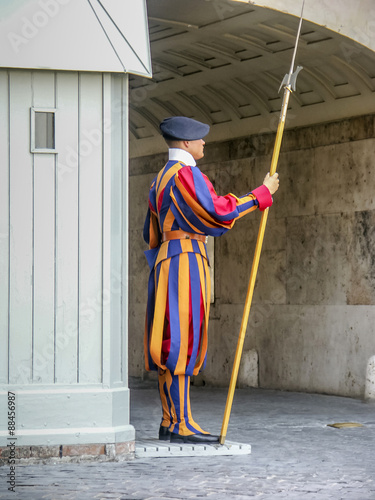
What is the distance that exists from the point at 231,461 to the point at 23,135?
2.29 metres

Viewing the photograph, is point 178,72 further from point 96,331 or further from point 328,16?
point 96,331

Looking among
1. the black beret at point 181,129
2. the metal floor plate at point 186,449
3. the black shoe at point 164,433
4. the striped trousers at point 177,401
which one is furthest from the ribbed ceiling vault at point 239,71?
the metal floor plate at point 186,449

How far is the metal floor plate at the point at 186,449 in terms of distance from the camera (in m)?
6.19

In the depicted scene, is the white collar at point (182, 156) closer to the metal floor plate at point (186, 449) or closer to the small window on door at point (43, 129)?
the small window on door at point (43, 129)

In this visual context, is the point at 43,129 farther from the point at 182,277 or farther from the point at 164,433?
the point at 164,433

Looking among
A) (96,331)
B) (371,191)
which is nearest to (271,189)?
(96,331)

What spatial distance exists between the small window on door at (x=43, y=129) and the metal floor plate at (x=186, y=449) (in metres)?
1.89

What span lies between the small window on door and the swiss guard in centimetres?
82

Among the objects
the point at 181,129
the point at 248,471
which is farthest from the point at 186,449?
the point at 181,129

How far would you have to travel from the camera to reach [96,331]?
20.0 ft

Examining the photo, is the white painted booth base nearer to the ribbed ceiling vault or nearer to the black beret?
the black beret

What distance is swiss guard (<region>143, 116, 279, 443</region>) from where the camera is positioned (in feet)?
20.8

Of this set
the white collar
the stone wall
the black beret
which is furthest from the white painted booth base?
the stone wall

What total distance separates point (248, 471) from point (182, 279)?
1.35m
